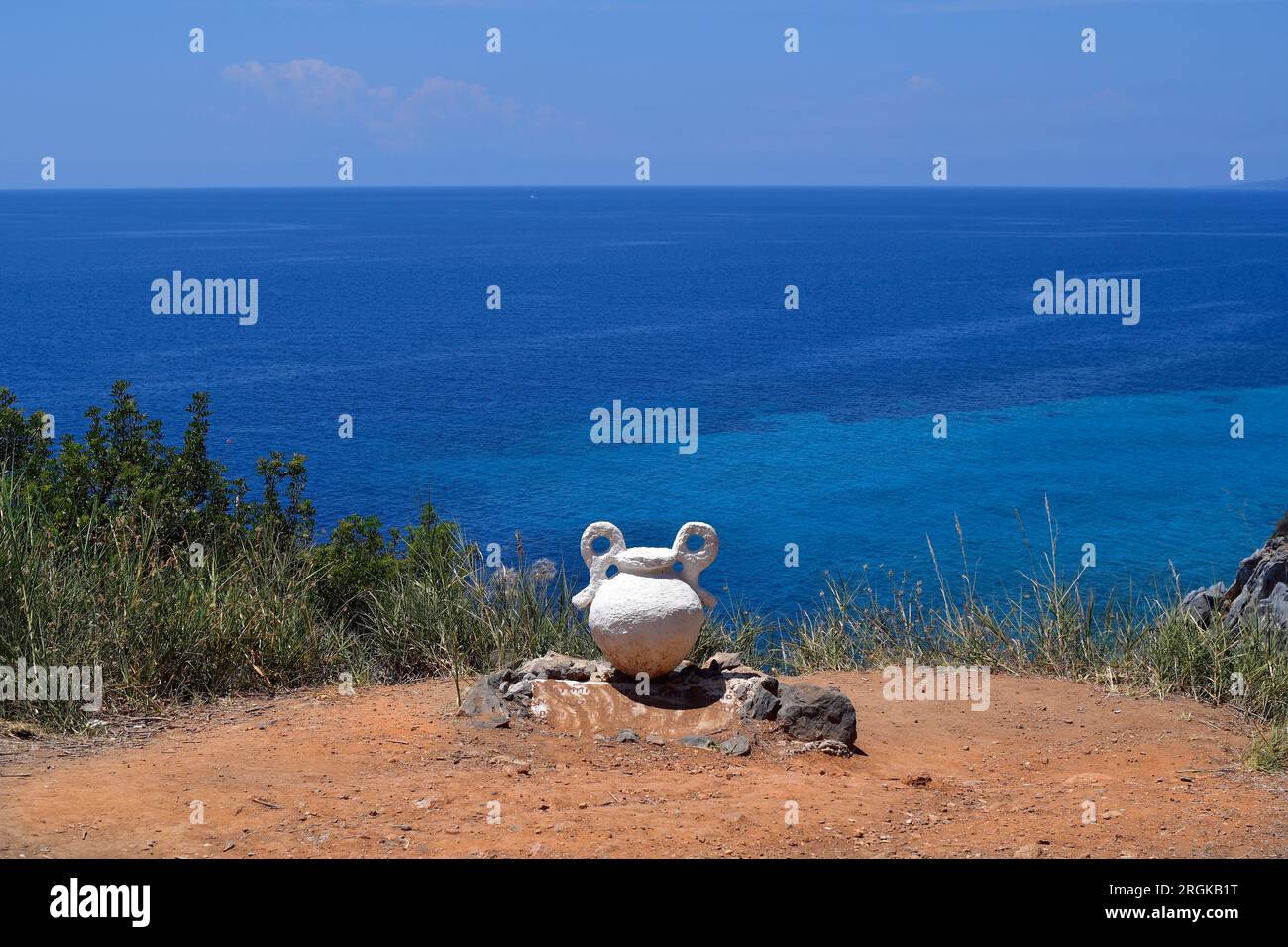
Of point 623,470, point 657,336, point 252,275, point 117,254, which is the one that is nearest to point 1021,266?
point 657,336

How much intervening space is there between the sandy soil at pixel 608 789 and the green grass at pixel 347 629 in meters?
0.41

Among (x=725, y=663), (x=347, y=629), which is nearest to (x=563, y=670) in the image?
(x=725, y=663)

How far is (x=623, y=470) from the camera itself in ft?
142

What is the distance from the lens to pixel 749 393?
5388 centimetres

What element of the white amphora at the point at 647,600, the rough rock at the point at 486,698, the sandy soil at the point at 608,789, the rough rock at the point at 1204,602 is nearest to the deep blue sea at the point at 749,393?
the rough rock at the point at 1204,602

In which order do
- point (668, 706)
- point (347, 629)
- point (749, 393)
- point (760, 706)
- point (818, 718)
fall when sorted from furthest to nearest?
point (749, 393) → point (347, 629) → point (668, 706) → point (760, 706) → point (818, 718)

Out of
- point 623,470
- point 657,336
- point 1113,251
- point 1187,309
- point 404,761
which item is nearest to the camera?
point 404,761

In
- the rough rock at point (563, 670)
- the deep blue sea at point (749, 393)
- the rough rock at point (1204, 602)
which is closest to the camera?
the rough rock at point (563, 670)

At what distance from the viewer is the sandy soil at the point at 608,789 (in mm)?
6195

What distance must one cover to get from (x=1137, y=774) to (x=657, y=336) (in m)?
61.4

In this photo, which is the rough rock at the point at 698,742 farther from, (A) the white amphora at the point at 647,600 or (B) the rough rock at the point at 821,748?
(A) the white amphora at the point at 647,600

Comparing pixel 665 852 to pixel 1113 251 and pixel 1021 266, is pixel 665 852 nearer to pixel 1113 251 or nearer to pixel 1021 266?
pixel 1021 266

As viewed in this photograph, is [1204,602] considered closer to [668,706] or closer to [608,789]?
[668,706]

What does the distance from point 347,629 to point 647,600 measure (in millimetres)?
4208
